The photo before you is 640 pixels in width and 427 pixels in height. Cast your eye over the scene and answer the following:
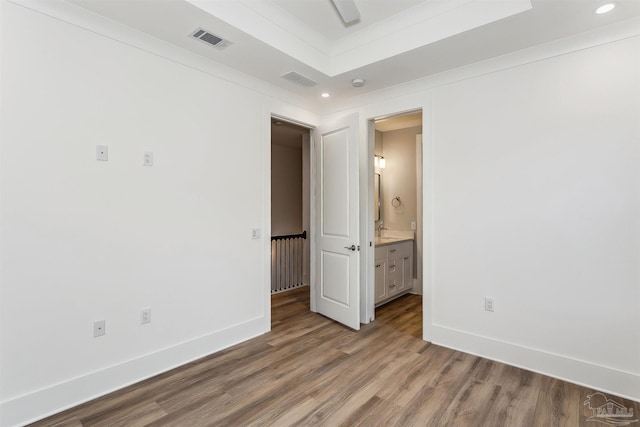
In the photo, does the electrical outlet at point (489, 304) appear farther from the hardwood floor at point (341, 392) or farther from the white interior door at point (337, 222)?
the white interior door at point (337, 222)

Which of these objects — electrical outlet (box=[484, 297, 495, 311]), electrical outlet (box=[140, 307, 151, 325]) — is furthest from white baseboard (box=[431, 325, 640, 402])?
electrical outlet (box=[140, 307, 151, 325])

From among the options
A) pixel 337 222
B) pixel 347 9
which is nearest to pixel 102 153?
pixel 347 9

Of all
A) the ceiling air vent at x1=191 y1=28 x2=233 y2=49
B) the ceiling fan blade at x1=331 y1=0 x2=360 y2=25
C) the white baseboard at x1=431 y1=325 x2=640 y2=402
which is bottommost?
the white baseboard at x1=431 y1=325 x2=640 y2=402

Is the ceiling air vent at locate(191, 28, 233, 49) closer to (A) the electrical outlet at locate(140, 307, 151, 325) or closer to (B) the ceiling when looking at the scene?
(B) the ceiling

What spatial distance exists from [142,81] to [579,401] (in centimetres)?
386

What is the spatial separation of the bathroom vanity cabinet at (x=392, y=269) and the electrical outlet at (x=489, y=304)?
1.46 m

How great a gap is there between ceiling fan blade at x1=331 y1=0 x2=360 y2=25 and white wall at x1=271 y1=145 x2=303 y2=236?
4614 mm

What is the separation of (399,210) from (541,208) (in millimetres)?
2643

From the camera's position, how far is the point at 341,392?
7.34 feet

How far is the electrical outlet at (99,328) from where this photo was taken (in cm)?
218

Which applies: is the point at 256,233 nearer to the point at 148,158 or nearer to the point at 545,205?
the point at 148,158

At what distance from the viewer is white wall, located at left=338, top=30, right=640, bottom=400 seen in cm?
221

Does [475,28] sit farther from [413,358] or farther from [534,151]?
[413,358]

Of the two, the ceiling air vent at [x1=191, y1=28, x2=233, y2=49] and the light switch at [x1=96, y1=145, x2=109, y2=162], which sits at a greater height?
the ceiling air vent at [x1=191, y1=28, x2=233, y2=49]
